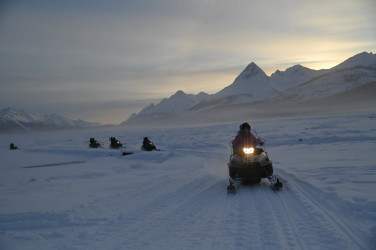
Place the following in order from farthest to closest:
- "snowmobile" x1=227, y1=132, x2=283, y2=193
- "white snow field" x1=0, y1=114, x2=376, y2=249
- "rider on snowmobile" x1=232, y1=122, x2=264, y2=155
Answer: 1. "rider on snowmobile" x1=232, y1=122, x2=264, y2=155
2. "snowmobile" x1=227, y1=132, x2=283, y2=193
3. "white snow field" x1=0, y1=114, x2=376, y2=249

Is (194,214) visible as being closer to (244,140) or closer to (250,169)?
(250,169)

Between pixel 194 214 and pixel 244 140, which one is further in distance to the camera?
pixel 244 140

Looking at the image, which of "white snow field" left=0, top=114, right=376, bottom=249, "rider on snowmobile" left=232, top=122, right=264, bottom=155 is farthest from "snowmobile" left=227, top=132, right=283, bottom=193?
"rider on snowmobile" left=232, top=122, right=264, bottom=155

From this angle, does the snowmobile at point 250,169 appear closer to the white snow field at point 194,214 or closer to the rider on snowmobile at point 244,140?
the white snow field at point 194,214

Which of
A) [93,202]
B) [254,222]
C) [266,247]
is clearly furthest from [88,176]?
[266,247]

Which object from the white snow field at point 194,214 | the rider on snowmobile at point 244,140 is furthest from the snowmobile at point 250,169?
the rider on snowmobile at point 244,140

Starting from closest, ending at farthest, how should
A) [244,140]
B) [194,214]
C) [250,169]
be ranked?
[194,214] → [250,169] → [244,140]

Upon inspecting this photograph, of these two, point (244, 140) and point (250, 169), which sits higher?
point (244, 140)

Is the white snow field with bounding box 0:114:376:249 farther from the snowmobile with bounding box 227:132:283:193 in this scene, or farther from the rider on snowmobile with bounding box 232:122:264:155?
the rider on snowmobile with bounding box 232:122:264:155

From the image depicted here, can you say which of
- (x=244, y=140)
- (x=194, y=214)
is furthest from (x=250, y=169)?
(x=194, y=214)

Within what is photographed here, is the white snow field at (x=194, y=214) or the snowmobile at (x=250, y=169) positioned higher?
the snowmobile at (x=250, y=169)

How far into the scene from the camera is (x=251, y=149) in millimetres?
7285

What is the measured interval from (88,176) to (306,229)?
25.3 ft

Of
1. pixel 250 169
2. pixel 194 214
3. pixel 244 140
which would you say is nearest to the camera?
pixel 194 214
